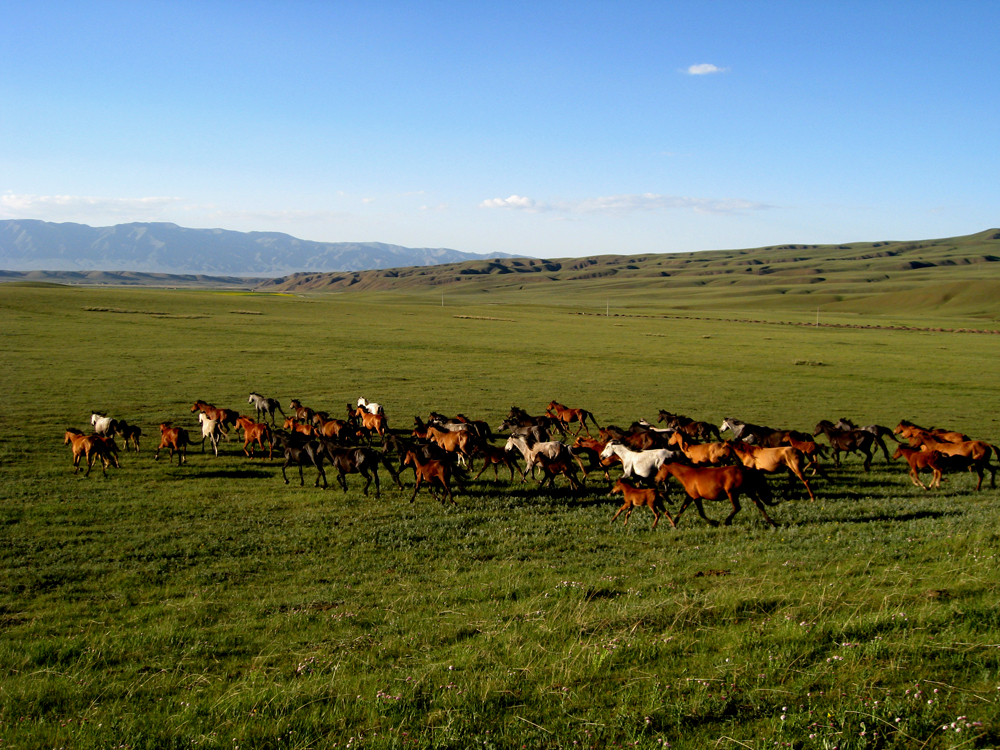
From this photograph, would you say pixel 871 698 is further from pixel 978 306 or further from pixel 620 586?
pixel 978 306

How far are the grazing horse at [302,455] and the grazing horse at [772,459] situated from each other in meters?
9.51

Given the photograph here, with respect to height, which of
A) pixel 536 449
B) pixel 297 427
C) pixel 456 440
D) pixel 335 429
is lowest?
pixel 297 427

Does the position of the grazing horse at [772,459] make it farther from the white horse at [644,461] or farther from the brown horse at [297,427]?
the brown horse at [297,427]

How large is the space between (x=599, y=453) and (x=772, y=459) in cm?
407

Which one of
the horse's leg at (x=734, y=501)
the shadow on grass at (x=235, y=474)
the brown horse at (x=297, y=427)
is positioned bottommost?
the shadow on grass at (x=235, y=474)

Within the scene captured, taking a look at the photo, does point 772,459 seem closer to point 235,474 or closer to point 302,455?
point 302,455

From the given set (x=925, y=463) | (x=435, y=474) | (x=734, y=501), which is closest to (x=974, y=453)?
(x=925, y=463)

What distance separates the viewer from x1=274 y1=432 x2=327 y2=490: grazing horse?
1477 cm

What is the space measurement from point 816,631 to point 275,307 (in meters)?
91.1

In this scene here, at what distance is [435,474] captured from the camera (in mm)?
13312

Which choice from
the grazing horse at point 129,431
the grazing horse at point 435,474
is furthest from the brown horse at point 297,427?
the grazing horse at point 435,474

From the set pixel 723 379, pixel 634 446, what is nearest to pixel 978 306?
pixel 723 379

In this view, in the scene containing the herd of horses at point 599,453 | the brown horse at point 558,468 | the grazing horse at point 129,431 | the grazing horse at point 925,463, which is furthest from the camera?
the grazing horse at point 129,431

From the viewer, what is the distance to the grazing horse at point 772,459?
1304cm
